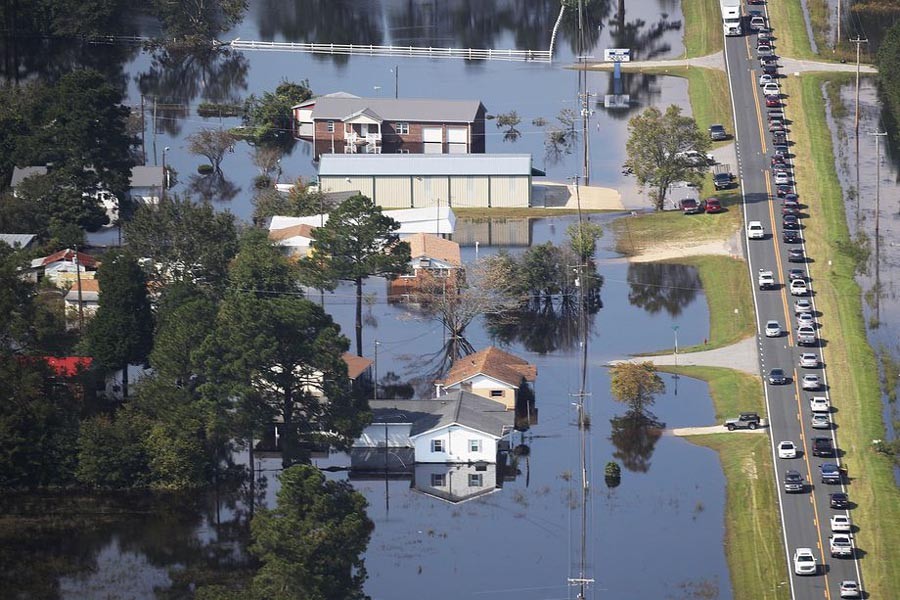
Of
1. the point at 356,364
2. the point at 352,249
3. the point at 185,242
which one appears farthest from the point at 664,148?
the point at 356,364

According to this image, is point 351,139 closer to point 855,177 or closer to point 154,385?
point 855,177

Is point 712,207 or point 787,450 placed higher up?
point 712,207

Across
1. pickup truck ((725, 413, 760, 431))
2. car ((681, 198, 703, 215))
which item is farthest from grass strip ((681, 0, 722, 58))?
pickup truck ((725, 413, 760, 431))

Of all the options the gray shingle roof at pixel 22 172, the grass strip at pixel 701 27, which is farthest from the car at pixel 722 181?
the gray shingle roof at pixel 22 172

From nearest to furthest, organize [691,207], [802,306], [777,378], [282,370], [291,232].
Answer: [282,370], [777,378], [802,306], [291,232], [691,207]

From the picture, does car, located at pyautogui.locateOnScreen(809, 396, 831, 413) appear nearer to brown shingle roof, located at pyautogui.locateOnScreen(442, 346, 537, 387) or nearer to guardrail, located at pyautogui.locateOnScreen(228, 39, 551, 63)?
brown shingle roof, located at pyautogui.locateOnScreen(442, 346, 537, 387)

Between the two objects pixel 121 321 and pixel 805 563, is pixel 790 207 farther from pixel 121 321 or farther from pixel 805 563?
pixel 805 563

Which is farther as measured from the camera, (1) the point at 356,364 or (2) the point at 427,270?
(2) the point at 427,270

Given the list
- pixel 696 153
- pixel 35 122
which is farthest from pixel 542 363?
Answer: pixel 35 122
